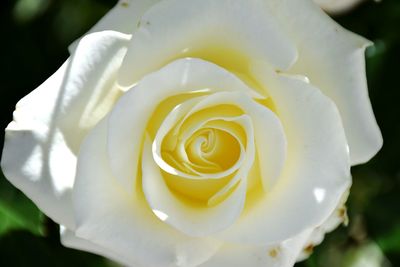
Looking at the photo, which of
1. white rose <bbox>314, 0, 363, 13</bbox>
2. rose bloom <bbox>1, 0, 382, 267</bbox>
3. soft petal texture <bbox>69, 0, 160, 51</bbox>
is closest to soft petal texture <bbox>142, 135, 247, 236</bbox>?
rose bloom <bbox>1, 0, 382, 267</bbox>

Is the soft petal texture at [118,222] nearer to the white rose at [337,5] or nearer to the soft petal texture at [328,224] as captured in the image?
the soft petal texture at [328,224]

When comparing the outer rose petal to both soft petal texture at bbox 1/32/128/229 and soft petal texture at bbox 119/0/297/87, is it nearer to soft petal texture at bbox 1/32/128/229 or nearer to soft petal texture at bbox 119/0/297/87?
soft petal texture at bbox 1/32/128/229

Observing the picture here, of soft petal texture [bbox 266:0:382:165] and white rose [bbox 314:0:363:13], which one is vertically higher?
soft petal texture [bbox 266:0:382:165]

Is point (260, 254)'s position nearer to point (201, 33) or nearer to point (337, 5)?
point (201, 33)

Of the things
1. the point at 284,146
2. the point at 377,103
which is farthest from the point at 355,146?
the point at 377,103

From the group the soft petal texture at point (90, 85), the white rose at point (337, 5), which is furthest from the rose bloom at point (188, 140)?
the white rose at point (337, 5)

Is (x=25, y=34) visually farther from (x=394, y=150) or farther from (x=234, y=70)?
(x=394, y=150)
